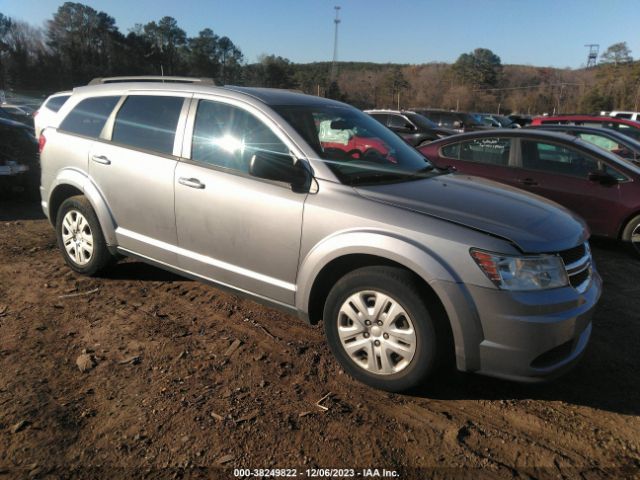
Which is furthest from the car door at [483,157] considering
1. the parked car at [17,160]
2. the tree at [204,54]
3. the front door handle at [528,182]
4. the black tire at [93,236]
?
the tree at [204,54]

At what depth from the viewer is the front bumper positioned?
2613mm

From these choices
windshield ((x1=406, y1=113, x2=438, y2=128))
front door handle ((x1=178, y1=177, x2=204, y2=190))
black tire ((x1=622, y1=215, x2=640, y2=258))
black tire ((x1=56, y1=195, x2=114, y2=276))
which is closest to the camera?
front door handle ((x1=178, y1=177, x2=204, y2=190))

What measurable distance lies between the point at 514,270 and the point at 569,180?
4.42 meters

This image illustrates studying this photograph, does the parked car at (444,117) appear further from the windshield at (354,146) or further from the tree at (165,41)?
the tree at (165,41)

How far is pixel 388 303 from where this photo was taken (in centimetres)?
289

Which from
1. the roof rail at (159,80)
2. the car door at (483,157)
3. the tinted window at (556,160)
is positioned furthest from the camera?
the car door at (483,157)

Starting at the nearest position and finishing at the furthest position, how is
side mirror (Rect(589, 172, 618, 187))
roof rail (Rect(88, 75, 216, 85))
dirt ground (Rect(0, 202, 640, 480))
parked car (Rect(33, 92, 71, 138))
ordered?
dirt ground (Rect(0, 202, 640, 480)) → roof rail (Rect(88, 75, 216, 85)) → side mirror (Rect(589, 172, 618, 187)) → parked car (Rect(33, 92, 71, 138))

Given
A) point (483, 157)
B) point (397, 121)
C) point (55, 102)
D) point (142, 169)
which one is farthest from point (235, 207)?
point (397, 121)

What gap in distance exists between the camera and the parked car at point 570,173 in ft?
20.1

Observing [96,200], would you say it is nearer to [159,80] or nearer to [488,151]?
[159,80]

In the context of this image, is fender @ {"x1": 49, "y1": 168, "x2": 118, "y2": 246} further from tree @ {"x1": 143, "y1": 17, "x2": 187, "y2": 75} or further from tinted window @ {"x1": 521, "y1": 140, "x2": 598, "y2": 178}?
tree @ {"x1": 143, "y1": 17, "x2": 187, "y2": 75}

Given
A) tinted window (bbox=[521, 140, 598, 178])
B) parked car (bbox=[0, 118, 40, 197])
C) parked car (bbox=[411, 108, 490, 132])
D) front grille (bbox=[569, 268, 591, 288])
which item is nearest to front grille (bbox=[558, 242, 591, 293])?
front grille (bbox=[569, 268, 591, 288])

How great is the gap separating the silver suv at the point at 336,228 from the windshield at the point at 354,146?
19 millimetres

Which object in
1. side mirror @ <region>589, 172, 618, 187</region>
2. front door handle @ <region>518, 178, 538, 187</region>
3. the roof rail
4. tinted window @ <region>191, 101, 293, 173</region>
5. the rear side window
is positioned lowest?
front door handle @ <region>518, 178, 538, 187</region>
